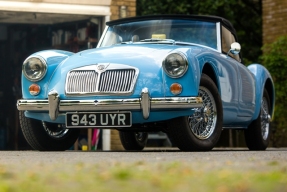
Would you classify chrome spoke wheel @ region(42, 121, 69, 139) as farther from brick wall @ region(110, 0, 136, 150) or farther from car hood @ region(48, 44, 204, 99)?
brick wall @ region(110, 0, 136, 150)

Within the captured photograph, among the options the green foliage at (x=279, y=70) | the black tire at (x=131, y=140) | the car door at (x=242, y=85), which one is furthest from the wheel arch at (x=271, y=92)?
the green foliage at (x=279, y=70)

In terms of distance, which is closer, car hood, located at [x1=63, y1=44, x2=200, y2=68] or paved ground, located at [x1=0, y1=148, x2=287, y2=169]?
paved ground, located at [x1=0, y1=148, x2=287, y2=169]

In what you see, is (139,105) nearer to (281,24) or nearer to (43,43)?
(43,43)

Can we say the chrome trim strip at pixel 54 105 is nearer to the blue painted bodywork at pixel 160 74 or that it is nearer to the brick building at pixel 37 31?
the blue painted bodywork at pixel 160 74

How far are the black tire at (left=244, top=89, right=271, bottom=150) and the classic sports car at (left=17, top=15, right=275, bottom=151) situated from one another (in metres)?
0.78

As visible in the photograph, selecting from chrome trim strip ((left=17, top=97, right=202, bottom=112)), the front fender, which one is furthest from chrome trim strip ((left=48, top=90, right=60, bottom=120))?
the front fender

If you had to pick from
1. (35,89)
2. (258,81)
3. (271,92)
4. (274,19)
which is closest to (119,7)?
(274,19)

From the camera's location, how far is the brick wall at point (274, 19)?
17.7 meters

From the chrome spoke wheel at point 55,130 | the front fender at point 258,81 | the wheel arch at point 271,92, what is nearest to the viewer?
the chrome spoke wheel at point 55,130

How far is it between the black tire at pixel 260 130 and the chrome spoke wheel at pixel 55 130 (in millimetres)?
2452

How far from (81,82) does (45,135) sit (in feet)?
3.11

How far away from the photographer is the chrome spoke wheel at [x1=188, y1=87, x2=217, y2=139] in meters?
8.63

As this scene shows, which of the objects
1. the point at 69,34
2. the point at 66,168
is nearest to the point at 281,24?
the point at 69,34

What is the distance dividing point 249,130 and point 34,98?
3010 mm
